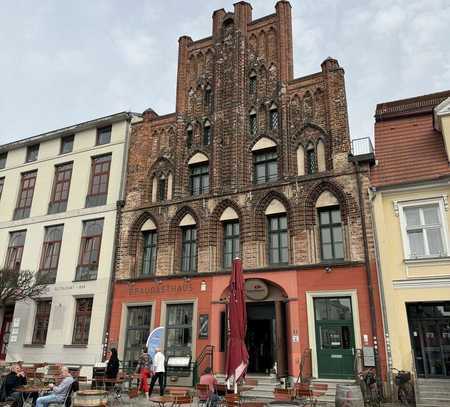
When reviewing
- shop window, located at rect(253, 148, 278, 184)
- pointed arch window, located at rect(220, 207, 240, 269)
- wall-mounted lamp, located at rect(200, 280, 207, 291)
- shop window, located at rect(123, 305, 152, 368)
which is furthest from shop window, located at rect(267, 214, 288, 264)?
shop window, located at rect(123, 305, 152, 368)

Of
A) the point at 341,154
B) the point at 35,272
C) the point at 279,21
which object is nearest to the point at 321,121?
the point at 341,154

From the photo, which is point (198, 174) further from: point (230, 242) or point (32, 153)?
point (32, 153)

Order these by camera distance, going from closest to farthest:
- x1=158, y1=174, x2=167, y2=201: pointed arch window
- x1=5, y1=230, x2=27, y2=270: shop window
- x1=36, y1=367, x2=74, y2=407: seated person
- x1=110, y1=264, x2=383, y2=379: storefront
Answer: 1. x1=36, y1=367, x2=74, y2=407: seated person
2. x1=110, y1=264, x2=383, y2=379: storefront
3. x1=158, y1=174, x2=167, y2=201: pointed arch window
4. x1=5, y1=230, x2=27, y2=270: shop window

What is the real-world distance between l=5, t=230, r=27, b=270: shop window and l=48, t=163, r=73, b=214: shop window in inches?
93.8

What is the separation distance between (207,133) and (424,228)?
10.7 meters

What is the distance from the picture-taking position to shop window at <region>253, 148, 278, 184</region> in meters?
18.0

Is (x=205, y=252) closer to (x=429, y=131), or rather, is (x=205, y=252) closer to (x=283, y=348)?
(x=283, y=348)

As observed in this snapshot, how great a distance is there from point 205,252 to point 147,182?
530 centimetres

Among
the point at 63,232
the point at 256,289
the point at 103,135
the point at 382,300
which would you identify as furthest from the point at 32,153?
the point at 382,300

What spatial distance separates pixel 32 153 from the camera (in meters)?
25.5

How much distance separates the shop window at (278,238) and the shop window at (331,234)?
4.88 ft

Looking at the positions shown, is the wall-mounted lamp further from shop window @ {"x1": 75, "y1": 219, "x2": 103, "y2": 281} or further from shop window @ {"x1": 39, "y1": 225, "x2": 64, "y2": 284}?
shop window @ {"x1": 39, "y1": 225, "x2": 64, "y2": 284}

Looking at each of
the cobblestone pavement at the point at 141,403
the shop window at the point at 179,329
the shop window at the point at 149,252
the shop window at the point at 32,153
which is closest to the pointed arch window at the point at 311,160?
the shop window at the point at 179,329

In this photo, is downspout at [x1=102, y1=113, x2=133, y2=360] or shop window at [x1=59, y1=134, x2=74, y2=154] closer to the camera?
downspout at [x1=102, y1=113, x2=133, y2=360]
